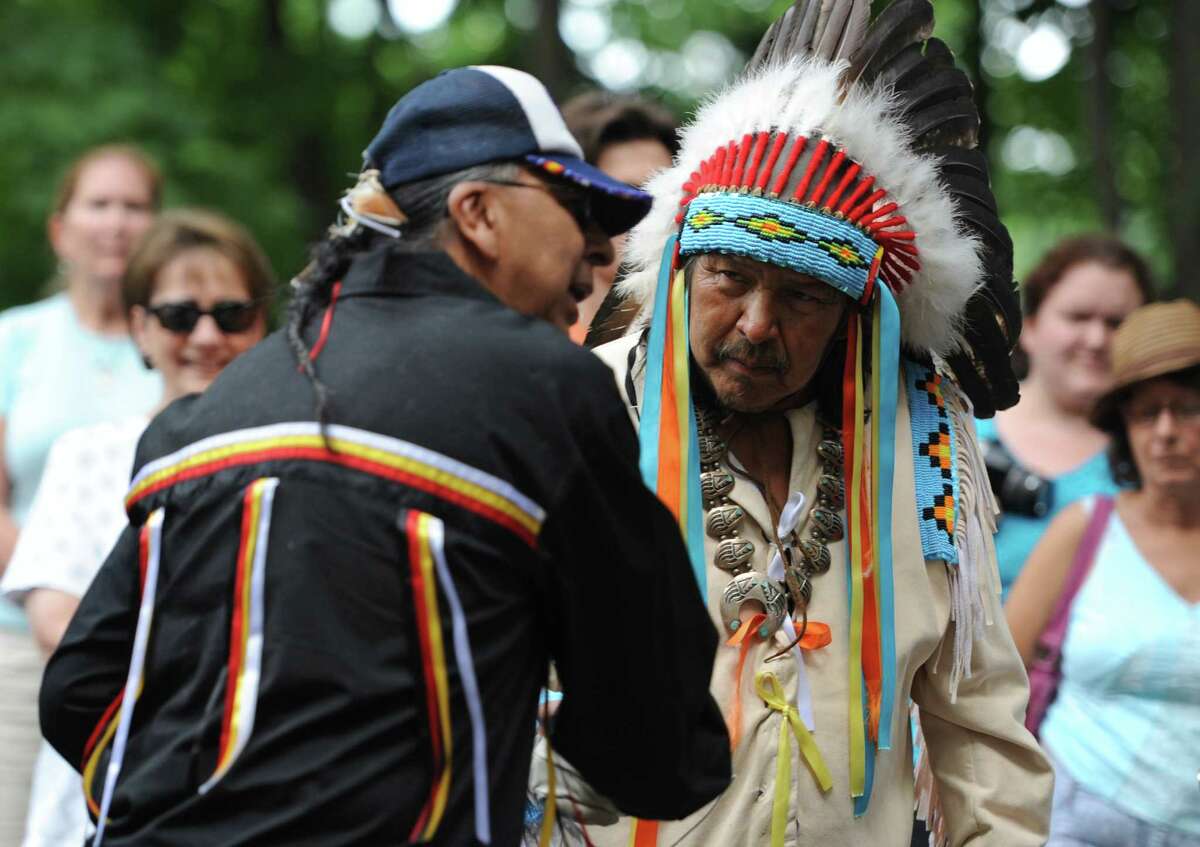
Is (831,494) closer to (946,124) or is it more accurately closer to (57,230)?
(946,124)

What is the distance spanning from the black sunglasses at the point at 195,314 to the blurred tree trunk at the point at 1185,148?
5855 millimetres

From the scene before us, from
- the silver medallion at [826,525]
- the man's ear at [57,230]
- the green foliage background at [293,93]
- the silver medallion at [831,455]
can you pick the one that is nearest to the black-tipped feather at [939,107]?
the silver medallion at [831,455]

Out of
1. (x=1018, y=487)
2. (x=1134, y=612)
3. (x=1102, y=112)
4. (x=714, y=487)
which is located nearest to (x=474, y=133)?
(x=714, y=487)

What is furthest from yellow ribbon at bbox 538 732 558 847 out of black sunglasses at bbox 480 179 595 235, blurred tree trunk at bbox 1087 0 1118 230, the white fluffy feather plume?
blurred tree trunk at bbox 1087 0 1118 230

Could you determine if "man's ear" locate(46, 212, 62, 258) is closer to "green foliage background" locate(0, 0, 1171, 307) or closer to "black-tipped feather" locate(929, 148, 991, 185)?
"black-tipped feather" locate(929, 148, 991, 185)

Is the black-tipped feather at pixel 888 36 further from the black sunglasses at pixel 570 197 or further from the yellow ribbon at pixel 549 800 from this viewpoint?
the yellow ribbon at pixel 549 800

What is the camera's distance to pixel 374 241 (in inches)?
81.9

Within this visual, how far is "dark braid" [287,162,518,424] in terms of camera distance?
80.0 inches

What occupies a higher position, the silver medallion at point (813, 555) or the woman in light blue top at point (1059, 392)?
the woman in light blue top at point (1059, 392)

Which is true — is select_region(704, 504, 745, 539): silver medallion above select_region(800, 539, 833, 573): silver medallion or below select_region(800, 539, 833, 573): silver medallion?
above

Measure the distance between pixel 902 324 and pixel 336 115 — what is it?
36.6 feet

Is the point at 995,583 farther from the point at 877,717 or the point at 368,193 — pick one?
the point at 368,193

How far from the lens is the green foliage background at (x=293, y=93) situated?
9.77 m

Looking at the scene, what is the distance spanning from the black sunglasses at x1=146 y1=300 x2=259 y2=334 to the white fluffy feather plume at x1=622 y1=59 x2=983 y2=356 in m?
1.32
